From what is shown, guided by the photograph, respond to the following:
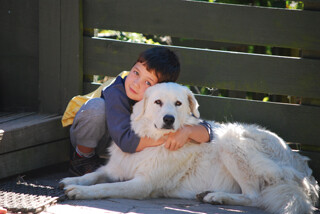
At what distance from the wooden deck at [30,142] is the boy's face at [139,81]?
1.03 meters

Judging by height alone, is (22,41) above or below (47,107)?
above

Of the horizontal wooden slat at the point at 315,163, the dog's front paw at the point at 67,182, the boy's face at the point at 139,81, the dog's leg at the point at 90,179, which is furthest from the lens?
the horizontal wooden slat at the point at 315,163

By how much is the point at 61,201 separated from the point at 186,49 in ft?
6.90

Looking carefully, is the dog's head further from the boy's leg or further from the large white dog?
the boy's leg

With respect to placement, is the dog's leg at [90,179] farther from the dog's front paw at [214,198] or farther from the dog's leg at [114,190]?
the dog's front paw at [214,198]

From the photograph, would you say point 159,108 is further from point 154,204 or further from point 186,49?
point 186,49

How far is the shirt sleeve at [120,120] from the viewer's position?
407cm

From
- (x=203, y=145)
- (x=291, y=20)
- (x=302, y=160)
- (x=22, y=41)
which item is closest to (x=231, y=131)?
(x=203, y=145)

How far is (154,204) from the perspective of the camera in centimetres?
380

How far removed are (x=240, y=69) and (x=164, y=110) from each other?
134 centimetres

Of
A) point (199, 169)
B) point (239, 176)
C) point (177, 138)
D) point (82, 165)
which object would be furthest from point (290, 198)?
point (82, 165)

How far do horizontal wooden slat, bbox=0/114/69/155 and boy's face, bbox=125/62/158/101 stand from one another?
1.01 metres

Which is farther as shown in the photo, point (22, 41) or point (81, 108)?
point (22, 41)

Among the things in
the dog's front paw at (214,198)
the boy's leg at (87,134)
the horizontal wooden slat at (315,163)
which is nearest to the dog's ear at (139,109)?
the boy's leg at (87,134)
